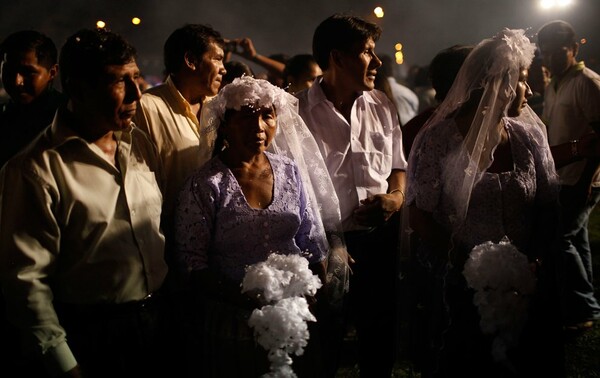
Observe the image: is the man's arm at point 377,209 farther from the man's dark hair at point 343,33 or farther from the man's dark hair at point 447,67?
the man's dark hair at point 343,33

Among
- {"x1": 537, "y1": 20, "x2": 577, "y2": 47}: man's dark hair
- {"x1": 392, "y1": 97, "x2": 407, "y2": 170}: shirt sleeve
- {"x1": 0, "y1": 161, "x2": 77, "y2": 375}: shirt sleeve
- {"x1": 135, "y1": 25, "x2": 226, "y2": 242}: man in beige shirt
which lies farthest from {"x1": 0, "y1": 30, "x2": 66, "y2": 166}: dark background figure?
{"x1": 537, "y1": 20, "x2": 577, "y2": 47}: man's dark hair

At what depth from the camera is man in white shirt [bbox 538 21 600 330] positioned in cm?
532

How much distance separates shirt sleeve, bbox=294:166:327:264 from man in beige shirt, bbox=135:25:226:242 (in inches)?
22.5

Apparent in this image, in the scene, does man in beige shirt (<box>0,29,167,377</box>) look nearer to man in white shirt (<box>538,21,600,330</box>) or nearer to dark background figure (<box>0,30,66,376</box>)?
dark background figure (<box>0,30,66,376</box>)

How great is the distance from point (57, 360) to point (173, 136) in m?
1.47

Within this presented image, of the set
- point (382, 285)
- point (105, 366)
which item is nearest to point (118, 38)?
point (105, 366)

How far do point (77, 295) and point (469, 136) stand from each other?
2.13 meters

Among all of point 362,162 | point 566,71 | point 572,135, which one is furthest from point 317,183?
point 566,71

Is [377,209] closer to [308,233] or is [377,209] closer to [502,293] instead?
[308,233]

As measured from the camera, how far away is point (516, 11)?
25156 mm

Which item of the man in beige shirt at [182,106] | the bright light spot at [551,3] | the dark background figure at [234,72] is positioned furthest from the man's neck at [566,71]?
the bright light spot at [551,3]

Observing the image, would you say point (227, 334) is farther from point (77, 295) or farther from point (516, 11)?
point (516, 11)

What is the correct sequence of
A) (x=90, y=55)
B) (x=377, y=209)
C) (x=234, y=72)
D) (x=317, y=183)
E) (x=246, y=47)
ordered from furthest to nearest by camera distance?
(x=246, y=47) → (x=234, y=72) → (x=377, y=209) → (x=317, y=183) → (x=90, y=55)

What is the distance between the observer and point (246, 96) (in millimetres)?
3014
